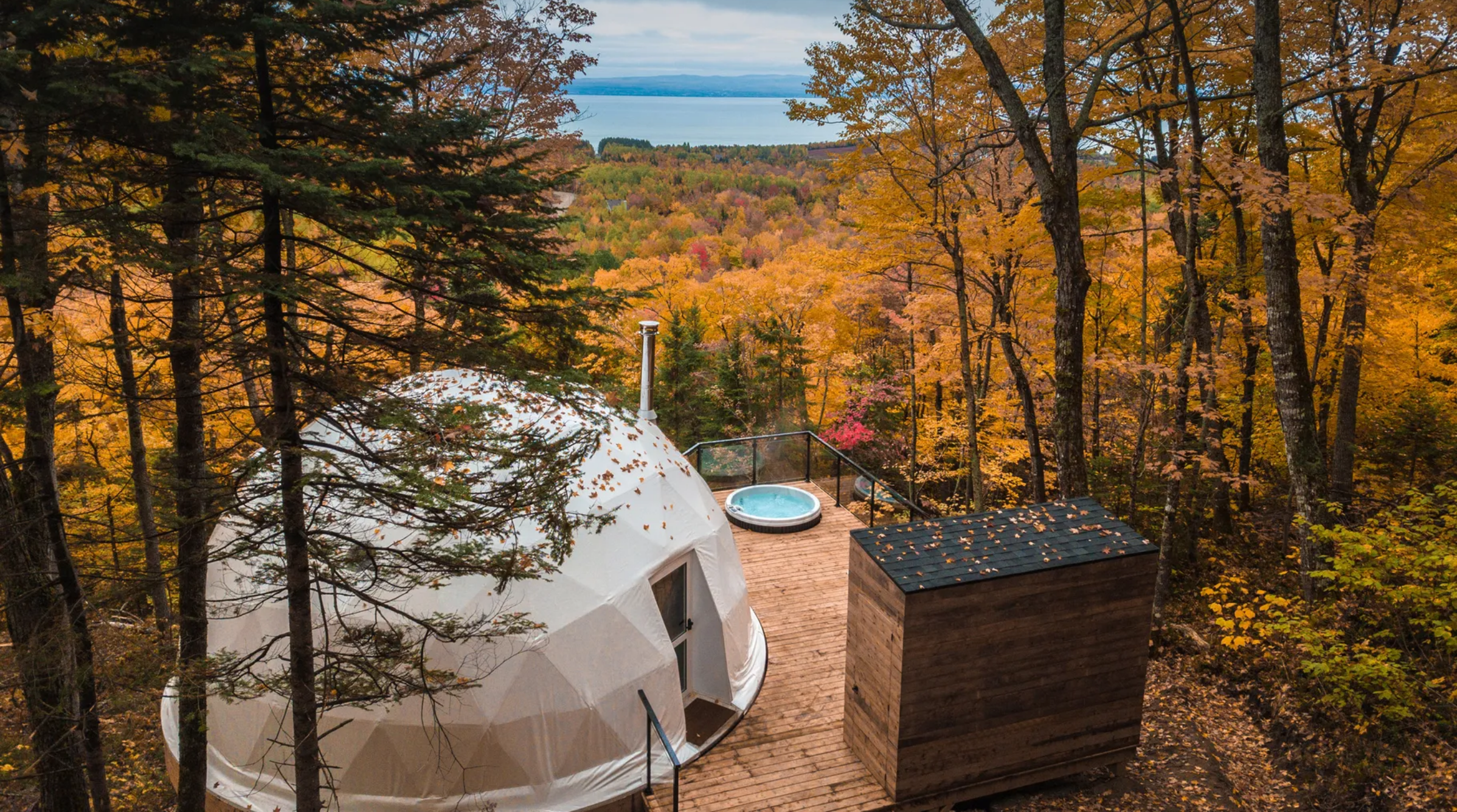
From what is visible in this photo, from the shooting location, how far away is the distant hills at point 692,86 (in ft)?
161

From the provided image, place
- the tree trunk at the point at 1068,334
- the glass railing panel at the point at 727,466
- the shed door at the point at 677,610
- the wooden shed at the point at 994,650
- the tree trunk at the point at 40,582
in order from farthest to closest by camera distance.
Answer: the glass railing panel at the point at 727,466, the tree trunk at the point at 1068,334, the shed door at the point at 677,610, the wooden shed at the point at 994,650, the tree trunk at the point at 40,582

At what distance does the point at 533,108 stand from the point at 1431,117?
1271 cm

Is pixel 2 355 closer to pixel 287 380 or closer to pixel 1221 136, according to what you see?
pixel 287 380

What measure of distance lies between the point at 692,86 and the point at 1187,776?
7676cm

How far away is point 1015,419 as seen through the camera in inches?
607

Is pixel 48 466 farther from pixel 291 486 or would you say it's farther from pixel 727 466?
pixel 727 466

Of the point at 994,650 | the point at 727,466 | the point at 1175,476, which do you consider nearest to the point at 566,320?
the point at 994,650

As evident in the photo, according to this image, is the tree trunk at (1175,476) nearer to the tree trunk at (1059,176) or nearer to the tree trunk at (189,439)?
the tree trunk at (1059,176)

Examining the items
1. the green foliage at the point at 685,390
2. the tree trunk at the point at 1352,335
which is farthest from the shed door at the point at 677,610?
the green foliage at the point at 685,390

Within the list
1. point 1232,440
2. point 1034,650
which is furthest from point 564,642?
point 1232,440

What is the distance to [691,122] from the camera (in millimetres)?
108562

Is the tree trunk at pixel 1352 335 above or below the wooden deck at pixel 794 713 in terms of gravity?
above

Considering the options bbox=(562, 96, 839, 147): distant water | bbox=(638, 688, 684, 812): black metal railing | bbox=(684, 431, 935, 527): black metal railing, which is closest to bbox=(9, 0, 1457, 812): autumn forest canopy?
bbox=(684, 431, 935, 527): black metal railing

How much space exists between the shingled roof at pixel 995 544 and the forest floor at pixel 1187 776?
2.41 metres
